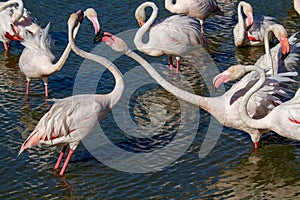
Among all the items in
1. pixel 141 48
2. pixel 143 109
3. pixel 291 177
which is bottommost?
pixel 291 177

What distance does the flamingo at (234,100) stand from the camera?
8.79 m

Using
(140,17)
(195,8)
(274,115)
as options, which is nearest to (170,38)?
(140,17)

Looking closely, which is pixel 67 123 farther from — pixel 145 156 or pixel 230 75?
pixel 230 75

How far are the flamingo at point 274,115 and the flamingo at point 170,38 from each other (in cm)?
305

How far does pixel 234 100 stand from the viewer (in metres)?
8.91

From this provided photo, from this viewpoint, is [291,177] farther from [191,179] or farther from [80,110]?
[80,110]

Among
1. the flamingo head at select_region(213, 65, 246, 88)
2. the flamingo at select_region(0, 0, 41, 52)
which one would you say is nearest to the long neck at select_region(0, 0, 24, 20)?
the flamingo at select_region(0, 0, 41, 52)

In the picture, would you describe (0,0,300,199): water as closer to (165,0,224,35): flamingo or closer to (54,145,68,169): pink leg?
(54,145,68,169): pink leg

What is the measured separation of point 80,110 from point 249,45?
556cm

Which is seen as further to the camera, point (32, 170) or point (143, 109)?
point (143, 109)

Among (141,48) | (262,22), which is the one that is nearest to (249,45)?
(262,22)

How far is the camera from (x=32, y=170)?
27.6 feet

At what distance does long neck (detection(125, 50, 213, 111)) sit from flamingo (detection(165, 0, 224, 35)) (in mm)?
4666

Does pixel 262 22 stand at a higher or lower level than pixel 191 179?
higher
